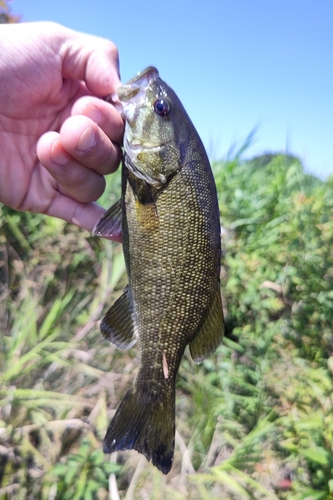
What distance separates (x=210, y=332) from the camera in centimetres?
137

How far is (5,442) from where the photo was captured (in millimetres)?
1937

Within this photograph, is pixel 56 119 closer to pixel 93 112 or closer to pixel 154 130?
pixel 93 112

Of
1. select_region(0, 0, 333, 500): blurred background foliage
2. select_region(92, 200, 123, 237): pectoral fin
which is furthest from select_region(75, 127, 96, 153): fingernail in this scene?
select_region(0, 0, 333, 500): blurred background foliage

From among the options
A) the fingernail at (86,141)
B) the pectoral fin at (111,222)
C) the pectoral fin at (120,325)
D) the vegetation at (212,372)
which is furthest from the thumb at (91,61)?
the vegetation at (212,372)

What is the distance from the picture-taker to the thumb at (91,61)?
158cm

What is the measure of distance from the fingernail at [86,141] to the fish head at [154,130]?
130 millimetres

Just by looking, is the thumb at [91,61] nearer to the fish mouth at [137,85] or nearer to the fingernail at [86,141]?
the fish mouth at [137,85]

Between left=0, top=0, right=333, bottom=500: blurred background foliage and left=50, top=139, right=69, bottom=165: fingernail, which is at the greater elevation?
left=50, top=139, right=69, bottom=165: fingernail

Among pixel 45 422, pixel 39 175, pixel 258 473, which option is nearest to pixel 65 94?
pixel 39 175

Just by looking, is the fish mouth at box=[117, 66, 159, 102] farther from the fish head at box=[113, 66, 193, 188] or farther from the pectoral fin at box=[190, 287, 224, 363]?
the pectoral fin at box=[190, 287, 224, 363]

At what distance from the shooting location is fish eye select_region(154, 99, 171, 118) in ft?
4.44

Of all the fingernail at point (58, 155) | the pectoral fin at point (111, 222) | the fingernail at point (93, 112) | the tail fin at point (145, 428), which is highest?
the fingernail at point (93, 112)

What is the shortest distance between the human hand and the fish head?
16 centimetres

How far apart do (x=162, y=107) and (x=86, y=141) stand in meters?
0.31
